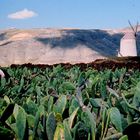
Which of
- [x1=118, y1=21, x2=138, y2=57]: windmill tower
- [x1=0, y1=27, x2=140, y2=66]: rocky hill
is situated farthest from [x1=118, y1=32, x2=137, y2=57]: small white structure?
[x1=0, y1=27, x2=140, y2=66]: rocky hill

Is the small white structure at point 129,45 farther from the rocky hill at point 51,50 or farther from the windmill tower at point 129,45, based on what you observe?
the rocky hill at point 51,50

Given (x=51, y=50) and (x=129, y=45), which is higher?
(x=129, y=45)

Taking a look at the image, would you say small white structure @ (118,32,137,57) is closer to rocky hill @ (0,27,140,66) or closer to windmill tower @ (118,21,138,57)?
windmill tower @ (118,21,138,57)

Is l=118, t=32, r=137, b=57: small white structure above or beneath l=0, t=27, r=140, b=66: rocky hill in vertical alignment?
above

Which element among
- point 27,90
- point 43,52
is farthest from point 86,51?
point 27,90

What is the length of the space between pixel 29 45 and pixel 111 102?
81.0m

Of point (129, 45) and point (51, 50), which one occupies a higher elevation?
point (129, 45)

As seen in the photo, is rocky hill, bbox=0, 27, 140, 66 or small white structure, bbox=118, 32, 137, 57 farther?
rocky hill, bbox=0, 27, 140, 66

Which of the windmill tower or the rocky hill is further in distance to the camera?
→ the rocky hill

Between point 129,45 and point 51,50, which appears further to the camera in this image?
point 51,50

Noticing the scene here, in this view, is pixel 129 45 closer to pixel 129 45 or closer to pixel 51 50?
pixel 129 45

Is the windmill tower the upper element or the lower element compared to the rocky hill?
upper

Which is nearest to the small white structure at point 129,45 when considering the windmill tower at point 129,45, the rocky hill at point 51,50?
the windmill tower at point 129,45

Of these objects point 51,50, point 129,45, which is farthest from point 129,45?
point 51,50
